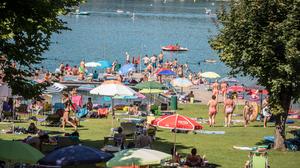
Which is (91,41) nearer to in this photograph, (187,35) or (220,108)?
(187,35)

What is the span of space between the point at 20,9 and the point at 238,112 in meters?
25.1

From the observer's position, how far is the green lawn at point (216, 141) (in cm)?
2202

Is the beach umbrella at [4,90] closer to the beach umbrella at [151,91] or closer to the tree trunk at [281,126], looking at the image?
the beach umbrella at [151,91]

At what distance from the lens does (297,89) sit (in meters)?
23.4

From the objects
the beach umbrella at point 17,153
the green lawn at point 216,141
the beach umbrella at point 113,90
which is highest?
the beach umbrella at point 113,90

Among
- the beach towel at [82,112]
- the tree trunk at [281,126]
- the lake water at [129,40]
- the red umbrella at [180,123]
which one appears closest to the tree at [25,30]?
the red umbrella at [180,123]

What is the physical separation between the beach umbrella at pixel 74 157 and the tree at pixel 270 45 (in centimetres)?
837

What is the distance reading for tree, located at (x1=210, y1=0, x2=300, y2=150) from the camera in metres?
22.3

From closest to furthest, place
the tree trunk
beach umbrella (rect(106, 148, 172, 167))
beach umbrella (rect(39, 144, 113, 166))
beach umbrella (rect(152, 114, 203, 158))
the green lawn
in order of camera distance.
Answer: beach umbrella (rect(39, 144, 113, 166)), beach umbrella (rect(106, 148, 172, 167)), beach umbrella (rect(152, 114, 203, 158)), the green lawn, the tree trunk

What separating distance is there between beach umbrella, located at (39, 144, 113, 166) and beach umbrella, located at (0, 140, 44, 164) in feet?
0.84

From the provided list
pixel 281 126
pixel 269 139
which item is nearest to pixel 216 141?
pixel 269 139

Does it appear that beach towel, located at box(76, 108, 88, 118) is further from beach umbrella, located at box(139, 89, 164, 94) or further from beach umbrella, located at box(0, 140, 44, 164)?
beach umbrella, located at box(0, 140, 44, 164)

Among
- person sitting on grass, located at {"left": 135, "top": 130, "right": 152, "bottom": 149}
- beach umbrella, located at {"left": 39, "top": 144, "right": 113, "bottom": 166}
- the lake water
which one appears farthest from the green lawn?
the lake water

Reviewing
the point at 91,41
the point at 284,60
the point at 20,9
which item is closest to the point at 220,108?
the point at 284,60
